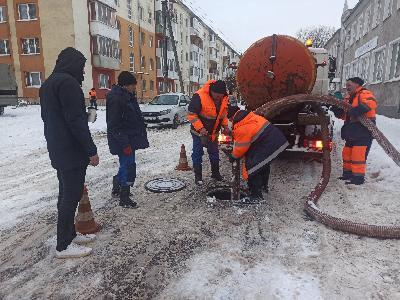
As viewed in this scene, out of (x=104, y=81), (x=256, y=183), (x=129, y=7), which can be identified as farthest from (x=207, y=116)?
(x=129, y=7)

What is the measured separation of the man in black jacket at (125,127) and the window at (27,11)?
28724 millimetres

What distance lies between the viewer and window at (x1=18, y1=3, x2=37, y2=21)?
2719 centimetres

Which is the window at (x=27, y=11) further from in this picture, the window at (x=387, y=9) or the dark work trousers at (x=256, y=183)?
the dark work trousers at (x=256, y=183)

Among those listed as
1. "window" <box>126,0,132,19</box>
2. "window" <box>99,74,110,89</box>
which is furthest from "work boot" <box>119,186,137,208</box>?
"window" <box>126,0,132,19</box>

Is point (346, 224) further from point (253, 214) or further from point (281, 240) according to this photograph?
point (253, 214)

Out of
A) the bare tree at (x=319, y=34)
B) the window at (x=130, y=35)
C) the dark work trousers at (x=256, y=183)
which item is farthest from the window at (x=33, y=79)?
the bare tree at (x=319, y=34)

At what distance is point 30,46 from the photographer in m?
27.8

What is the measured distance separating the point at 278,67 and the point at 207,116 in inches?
68.9

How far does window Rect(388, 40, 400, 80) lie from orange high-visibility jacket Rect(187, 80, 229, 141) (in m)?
14.3

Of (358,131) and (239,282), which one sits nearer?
(239,282)

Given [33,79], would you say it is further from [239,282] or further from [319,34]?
[319,34]

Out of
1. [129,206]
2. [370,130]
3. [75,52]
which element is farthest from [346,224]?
[75,52]

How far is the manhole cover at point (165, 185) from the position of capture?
5.14 metres

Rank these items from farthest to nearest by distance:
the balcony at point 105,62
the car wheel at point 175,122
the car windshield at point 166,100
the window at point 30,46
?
the balcony at point 105,62 → the window at point 30,46 → the car windshield at point 166,100 → the car wheel at point 175,122
